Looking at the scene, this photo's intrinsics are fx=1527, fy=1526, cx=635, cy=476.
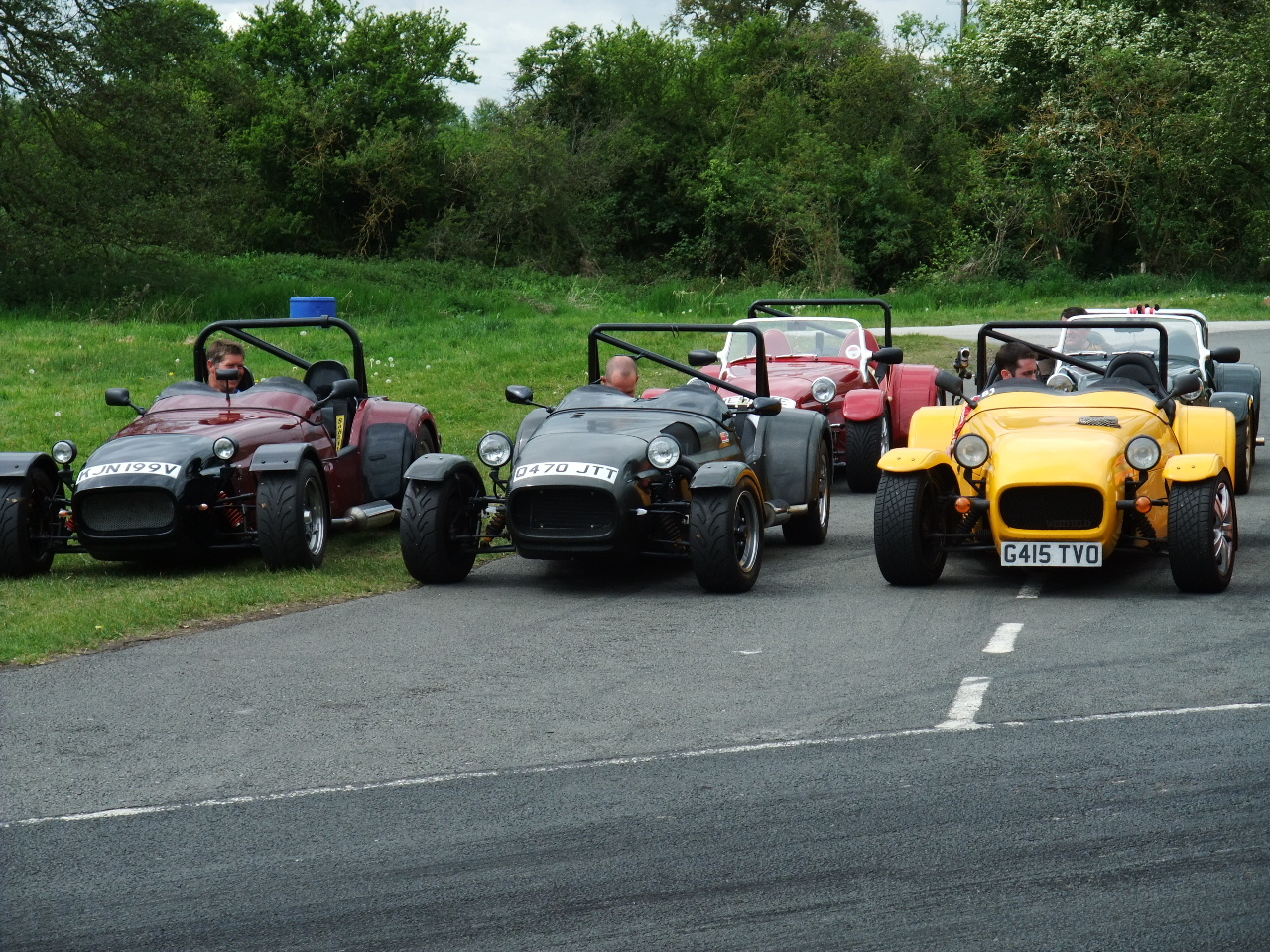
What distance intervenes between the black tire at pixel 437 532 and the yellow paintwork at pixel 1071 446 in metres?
2.59

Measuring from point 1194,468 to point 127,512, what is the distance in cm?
637

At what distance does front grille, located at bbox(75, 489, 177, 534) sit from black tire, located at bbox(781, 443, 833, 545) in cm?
424

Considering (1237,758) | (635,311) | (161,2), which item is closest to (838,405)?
(1237,758)

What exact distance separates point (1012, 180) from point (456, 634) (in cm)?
3974

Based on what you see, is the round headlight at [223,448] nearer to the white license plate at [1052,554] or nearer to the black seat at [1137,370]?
the white license plate at [1052,554]

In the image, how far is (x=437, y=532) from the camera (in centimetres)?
919

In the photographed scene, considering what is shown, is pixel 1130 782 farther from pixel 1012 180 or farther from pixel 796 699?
pixel 1012 180

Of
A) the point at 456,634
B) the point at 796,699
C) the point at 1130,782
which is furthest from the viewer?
the point at 456,634

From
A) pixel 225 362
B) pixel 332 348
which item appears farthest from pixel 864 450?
pixel 332 348

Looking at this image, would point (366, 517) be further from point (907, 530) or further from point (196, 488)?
point (907, 530)

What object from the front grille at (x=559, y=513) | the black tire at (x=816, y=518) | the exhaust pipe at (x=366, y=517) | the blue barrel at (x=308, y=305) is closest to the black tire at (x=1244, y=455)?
the black tire at (x=816, y=518)

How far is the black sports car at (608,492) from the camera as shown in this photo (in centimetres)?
884

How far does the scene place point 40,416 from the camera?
54.5 ft

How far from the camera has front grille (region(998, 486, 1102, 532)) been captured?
337 inches
